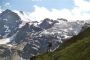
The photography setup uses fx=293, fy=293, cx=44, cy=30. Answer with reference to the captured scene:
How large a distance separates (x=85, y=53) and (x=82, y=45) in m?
21.8

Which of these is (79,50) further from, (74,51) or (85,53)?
(85,53)

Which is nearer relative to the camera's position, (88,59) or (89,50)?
(88,59)

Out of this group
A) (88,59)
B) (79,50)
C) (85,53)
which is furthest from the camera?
(79,50)

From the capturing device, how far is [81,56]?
179375 mm

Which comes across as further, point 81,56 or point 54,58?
point 54,58

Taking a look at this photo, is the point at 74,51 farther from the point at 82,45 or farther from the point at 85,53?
the point at 85,53

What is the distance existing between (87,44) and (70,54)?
45.7 ft

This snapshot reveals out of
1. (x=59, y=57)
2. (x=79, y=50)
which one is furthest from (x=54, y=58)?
(x=79, y=50)

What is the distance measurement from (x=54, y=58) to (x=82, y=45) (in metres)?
21.1

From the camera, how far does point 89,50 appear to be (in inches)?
7141

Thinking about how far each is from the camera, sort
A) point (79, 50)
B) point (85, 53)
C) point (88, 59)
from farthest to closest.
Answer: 1. point (79, 50)
2. point (85, 53)
3. point (88, 59)

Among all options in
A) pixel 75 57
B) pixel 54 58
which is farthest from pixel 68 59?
pixel 54 58

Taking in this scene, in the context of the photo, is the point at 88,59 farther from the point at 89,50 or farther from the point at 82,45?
the point at 82,45

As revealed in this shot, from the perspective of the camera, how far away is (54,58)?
19888cm
